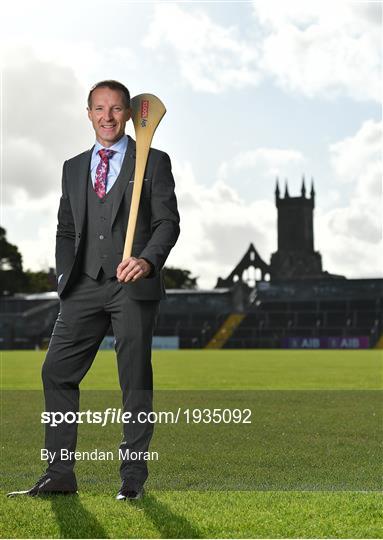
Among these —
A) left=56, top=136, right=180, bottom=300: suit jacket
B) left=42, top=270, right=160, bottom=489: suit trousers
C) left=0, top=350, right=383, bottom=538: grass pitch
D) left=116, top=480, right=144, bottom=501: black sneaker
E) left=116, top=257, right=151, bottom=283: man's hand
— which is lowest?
left=0, top=350, right=383, bottom=538: grass pitch

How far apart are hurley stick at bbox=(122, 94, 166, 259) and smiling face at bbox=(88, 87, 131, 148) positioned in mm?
→ 83

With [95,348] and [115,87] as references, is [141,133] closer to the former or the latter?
[115,87]

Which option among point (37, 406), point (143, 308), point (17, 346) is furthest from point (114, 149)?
point (17, 346)

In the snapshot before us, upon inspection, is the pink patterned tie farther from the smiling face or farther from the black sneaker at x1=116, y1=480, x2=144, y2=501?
the black sneaker at x1=116, y1=480, x2=144, y2=501

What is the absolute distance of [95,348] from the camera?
504 centimetres

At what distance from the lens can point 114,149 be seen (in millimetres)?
4984

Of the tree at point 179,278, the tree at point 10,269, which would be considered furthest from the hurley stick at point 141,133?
the tree at point 179,278

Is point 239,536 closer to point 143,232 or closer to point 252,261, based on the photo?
point 143,232

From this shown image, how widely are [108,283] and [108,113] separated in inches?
36.2

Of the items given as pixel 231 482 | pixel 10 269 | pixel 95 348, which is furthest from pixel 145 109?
pixel 10 269

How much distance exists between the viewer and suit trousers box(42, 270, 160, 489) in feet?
15.9

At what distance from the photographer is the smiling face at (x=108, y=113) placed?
4.87m

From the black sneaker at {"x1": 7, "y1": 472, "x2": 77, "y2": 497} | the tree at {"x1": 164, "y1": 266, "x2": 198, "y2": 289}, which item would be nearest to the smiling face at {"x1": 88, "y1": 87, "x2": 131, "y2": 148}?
the black sneaker at {"x1": 7, "y1": 472, "x2": 77, "y2": 497}

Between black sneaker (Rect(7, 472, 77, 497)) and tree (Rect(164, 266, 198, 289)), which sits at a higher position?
tree (Rect(164, 266, 198, 289))
